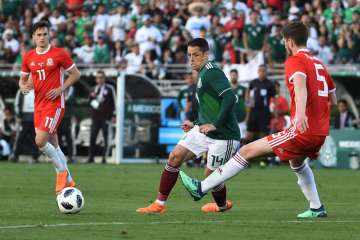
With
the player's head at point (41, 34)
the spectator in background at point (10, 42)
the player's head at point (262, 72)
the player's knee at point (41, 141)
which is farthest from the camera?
the spectator in background at point (10, 42)

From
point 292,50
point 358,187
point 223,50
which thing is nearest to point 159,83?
point 223,50

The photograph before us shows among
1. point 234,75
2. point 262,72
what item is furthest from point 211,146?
point 234,75

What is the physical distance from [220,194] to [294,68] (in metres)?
2.21

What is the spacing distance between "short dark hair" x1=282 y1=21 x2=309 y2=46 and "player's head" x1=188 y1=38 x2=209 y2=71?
128cm

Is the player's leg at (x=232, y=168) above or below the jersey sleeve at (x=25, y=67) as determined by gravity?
below

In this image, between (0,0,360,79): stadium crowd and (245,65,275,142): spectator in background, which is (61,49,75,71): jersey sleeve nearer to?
(245,65,275,142): spectator in background

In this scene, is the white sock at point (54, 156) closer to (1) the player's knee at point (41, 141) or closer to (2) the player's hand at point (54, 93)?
(1) the player's knee at point (41, 141)

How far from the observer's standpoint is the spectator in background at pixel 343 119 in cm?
2853

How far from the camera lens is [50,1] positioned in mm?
36781

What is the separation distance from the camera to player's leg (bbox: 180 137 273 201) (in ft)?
42.2

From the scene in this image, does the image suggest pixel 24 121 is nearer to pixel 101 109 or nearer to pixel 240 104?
pixel 101 109

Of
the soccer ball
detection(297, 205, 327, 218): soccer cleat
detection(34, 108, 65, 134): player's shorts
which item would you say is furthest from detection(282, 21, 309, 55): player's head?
detection(34, 108, 65, 134): player's shorts

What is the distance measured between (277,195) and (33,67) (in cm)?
436

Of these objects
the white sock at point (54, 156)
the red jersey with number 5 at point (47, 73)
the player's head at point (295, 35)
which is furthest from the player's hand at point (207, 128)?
the red jersey with number 5 at point (47, 73)
